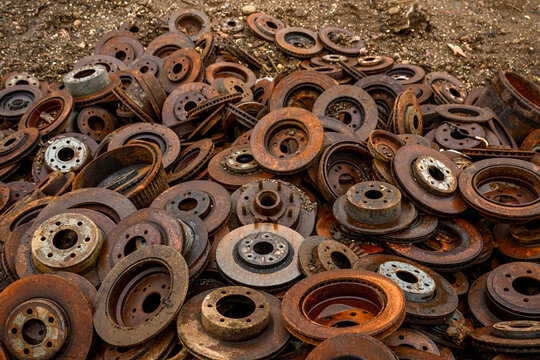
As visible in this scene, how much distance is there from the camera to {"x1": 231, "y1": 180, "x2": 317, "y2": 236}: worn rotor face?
165 inches

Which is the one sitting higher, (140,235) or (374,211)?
(374,211)

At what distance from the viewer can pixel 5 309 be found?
3193 mm

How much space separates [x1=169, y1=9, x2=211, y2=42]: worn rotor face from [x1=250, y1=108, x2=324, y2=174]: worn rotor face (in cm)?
386

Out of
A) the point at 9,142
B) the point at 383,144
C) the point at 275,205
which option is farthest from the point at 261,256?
the point at 9,142

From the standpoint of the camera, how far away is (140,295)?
11.4 feet

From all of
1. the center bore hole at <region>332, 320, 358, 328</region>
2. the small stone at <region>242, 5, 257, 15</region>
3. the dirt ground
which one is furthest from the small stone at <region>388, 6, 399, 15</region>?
the center bore hole at <region>332, 320, 358, 328</region>

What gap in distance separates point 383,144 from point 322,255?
1838 millimetres

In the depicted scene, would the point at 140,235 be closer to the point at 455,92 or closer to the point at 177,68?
the point at 177,68

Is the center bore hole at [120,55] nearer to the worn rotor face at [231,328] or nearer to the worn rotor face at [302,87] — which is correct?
the worn rotor face at [302,87]

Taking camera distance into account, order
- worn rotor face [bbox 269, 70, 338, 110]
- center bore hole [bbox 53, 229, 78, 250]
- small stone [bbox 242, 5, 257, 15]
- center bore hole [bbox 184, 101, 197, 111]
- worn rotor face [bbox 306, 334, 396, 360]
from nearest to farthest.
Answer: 1. worn rotor face [bbox 306, 334, 396, 360]
2. center bore hole [bbox 53, 229, 78, 250]
3. worn rotor face [bbox 269, 70, 338, 110]
4. center bore hole [bbox 184, 101, 197, 111]
5. small stone [bbox 242, 5, 257, 15]

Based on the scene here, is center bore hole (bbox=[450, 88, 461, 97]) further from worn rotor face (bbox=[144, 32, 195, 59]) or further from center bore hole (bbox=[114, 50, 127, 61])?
center bore hole (bbox=[114, 50, 127, 61])

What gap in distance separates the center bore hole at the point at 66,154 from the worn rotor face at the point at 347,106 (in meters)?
3.46

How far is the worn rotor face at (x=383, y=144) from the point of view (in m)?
4.50

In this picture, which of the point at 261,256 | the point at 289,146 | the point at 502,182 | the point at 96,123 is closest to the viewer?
the point at 261,256
